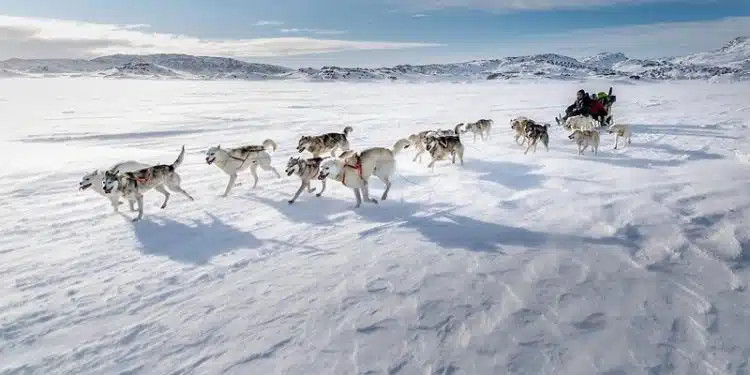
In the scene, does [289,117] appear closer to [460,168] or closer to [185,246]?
[460,168]

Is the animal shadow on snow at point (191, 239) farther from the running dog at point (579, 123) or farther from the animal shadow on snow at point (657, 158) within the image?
the running dog at point (579, 123)

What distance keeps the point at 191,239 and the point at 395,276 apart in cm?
314

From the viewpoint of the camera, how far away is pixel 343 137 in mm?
12477

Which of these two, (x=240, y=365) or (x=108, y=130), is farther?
(x=108, y=130)

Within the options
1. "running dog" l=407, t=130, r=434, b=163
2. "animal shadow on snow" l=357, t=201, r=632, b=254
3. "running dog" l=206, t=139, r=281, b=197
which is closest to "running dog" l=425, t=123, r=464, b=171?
"running dog" l=407, t=130, r=434, b=163

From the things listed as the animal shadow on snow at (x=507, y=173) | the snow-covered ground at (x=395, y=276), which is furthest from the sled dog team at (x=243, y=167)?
the animal shadow on snow at (x=507, y=173)

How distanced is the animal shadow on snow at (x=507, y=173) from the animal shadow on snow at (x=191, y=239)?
5187mm

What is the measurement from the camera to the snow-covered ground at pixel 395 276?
3.91 m

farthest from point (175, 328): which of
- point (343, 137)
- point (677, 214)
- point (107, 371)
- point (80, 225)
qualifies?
point (343, 137)

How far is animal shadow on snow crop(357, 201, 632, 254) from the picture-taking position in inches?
235

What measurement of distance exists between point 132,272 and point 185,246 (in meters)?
0.86

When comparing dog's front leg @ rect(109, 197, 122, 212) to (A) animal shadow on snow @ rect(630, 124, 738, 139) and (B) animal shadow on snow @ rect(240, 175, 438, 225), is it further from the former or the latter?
(A) animal shadow on snow @ rect(630, 124, 738, 139)

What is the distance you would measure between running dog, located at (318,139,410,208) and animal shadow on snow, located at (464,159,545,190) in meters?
2.48

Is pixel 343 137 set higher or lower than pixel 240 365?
higher
